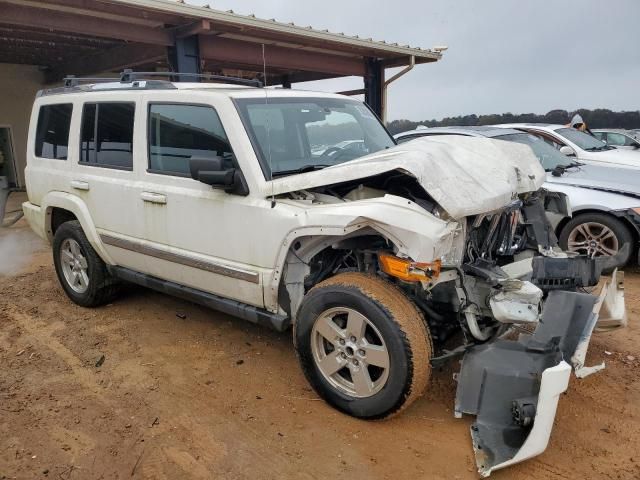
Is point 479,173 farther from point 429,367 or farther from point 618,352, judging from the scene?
point 618,352

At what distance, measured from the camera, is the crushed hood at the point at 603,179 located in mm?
5773

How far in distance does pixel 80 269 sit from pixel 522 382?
4085 mm

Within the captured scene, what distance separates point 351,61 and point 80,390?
1011cm

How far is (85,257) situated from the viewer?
16.0 ft

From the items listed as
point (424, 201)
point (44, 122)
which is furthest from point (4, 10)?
point (424, 201)

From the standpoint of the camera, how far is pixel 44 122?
510 centimetres

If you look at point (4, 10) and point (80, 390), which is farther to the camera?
point (4, 10)

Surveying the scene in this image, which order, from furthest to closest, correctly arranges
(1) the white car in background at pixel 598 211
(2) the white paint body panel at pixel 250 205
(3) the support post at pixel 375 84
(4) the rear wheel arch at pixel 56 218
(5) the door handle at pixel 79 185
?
(3) the support post at pixel 375 84
(1) the white car in background at pixel 598 211
(4) the rear wheel arch at pixel 56 218
(5) the door handle at pixel 79 185
(2) the white paint body panel at pixel 250 205

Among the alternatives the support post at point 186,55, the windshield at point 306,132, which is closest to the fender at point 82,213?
the windshield at point 306,132

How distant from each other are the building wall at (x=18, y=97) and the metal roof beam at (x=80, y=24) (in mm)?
7091

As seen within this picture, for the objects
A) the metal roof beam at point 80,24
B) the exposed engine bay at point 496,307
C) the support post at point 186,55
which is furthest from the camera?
the support post at point 186,55

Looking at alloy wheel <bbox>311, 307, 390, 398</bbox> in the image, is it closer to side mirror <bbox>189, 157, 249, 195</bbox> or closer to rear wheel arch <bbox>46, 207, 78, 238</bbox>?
side mirror <bbox>189, 157, 249, 195</bbox>

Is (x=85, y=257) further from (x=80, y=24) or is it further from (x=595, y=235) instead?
(x=595, y=235)

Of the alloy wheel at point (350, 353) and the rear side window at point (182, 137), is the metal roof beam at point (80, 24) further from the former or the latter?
the alloy wheel at point (350, 353)
